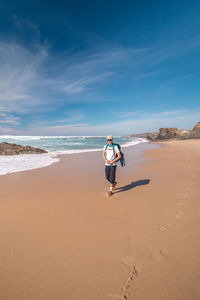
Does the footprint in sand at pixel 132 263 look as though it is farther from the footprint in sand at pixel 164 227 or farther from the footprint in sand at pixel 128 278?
the footprint in sand at pixel 164 227

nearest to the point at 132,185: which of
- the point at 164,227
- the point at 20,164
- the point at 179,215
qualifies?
the point at 179,215

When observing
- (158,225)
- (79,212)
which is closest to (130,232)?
(158,225)

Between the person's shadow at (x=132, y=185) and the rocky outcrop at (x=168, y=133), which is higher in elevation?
the rocky outcrop at (x=168, y=133)

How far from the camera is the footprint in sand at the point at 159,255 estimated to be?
228cm

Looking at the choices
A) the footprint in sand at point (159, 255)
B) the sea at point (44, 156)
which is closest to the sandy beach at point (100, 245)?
the footprint in sand at point (159, 255)

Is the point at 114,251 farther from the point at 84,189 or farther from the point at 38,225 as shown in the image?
the point at 84,189

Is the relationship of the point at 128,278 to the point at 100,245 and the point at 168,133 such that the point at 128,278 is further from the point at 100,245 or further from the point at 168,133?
the point at 168,133

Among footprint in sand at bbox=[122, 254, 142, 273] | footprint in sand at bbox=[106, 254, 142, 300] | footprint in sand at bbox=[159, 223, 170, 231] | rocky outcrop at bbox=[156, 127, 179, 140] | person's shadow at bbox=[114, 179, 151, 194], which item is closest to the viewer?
footprint in sand at bbox=[106, 254, 142, 300]

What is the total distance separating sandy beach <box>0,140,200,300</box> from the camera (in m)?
1.89

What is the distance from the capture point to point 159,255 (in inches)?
93.0

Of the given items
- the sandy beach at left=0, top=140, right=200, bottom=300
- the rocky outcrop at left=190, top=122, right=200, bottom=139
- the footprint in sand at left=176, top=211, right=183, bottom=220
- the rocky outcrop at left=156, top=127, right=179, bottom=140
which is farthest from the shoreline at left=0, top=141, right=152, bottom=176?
the rocky outcrop at left=156, top=127, right=179, bottom=140

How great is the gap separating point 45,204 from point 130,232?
99.9 inches

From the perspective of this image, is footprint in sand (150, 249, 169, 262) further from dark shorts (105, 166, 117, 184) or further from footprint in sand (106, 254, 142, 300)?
dark shorts (105, 166, 117, 184)

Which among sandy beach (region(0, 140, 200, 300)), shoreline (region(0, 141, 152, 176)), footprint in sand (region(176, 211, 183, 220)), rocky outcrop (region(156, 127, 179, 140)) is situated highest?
rocky outcrop (region(156, 127, 179, 140))
